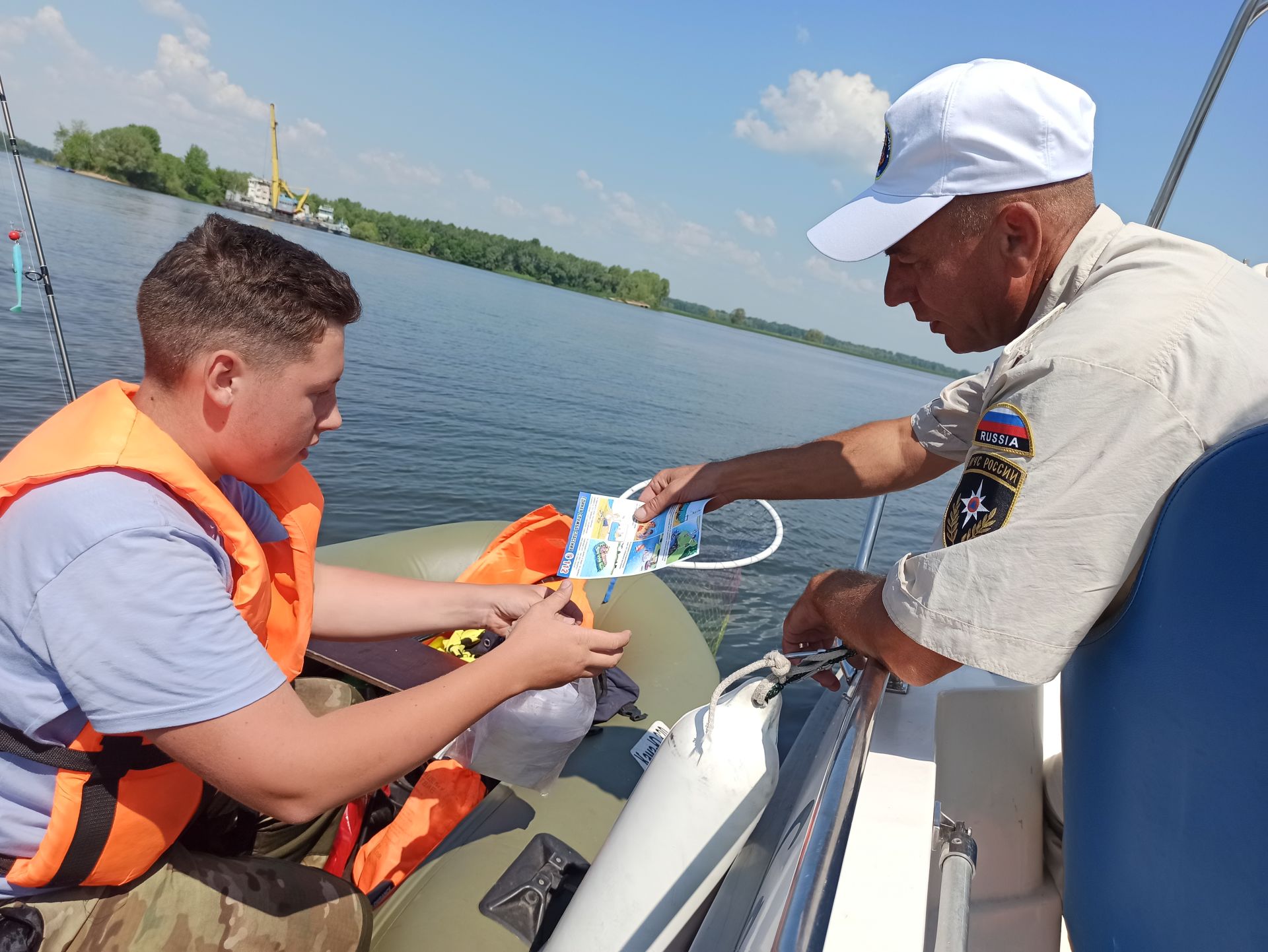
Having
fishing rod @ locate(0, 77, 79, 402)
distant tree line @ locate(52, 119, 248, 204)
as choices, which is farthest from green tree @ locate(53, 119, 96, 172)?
fishing rod @ locate(0, 77, 79, 402)

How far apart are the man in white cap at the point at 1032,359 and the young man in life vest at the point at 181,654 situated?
85 centimetres

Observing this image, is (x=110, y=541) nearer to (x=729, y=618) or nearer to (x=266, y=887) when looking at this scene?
(x=266, y=887)

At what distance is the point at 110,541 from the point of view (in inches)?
44.5

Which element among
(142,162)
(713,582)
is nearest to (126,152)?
(142,162)

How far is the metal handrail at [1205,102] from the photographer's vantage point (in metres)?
2.44

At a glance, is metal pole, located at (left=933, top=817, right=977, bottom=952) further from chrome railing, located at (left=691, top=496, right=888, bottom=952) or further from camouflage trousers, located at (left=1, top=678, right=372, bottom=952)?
camouflage trousers, located at (left=1, top=678, right=372, bottom=952)

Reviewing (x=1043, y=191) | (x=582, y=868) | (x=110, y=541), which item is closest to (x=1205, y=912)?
(x=1043, y=191)

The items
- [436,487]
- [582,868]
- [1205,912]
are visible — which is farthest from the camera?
[436,487]

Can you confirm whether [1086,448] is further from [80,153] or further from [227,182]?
[227,182]

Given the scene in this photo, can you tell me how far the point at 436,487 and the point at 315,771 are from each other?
7.61 m

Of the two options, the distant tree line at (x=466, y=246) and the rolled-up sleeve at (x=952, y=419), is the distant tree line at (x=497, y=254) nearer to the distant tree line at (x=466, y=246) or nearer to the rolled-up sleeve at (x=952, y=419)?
the distant tree line at (x=466, y=246)

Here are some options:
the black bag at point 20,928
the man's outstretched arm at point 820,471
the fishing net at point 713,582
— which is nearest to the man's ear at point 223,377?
the black bag at point 20,928

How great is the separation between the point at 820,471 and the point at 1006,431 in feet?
3.89

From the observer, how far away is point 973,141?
1.55 metres
